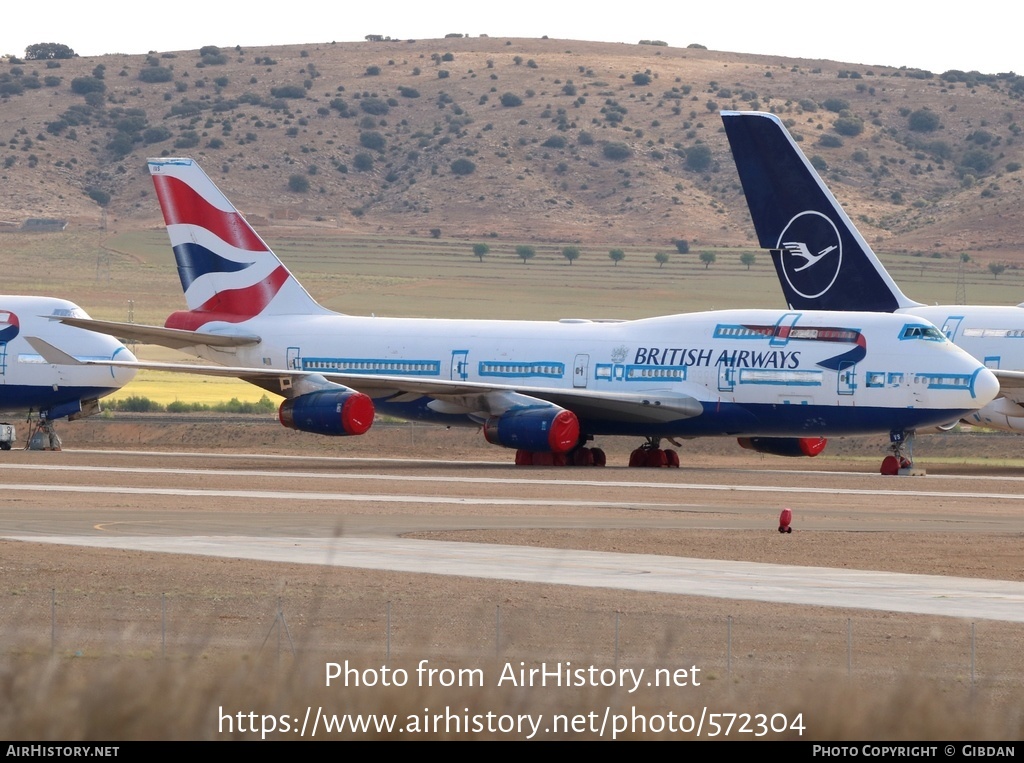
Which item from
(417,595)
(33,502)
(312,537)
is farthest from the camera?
(33,502)

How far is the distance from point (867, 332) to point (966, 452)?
A: 20567mm

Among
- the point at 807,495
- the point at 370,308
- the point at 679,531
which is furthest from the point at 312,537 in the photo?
the point at 370,308

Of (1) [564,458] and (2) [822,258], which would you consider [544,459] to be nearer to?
(1) [564,458]

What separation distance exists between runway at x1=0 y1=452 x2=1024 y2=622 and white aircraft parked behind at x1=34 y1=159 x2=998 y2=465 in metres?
1.62

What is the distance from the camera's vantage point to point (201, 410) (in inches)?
3253

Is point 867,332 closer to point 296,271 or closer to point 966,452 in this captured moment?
point 966,452

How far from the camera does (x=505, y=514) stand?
35.6m

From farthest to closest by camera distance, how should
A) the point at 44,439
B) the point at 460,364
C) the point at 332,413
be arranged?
the point at 44,439 < the point at 460,364 < the point at 332,413

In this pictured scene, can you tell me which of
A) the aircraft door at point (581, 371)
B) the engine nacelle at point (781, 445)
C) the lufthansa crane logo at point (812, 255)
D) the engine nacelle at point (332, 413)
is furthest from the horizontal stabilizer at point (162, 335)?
the lufthansa crane logo at point (812, 255)

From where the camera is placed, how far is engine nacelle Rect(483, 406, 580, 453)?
162 ft

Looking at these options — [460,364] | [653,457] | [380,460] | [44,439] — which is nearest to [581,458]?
[653,457]

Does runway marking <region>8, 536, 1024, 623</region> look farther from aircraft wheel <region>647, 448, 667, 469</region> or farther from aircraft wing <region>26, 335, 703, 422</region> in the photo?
aircraft wheel <region>647, 448, 667, 469</region>

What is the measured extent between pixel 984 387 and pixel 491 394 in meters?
13.5

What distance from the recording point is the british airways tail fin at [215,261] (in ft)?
193
